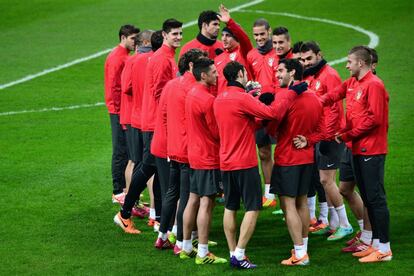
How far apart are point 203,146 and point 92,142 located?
686cm

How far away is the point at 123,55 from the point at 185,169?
333 centimetres

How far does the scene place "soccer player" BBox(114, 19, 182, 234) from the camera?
12.2 metres

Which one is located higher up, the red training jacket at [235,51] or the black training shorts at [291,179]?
the red training jacket at [235,51]

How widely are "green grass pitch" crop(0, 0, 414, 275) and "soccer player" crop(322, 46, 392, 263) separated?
0.49 m

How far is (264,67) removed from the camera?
13570 millimetres

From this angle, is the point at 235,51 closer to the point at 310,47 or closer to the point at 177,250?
the point at 310,47

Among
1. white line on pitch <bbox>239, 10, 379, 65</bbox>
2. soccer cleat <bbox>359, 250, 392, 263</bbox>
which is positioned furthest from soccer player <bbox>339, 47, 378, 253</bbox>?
white line on pitch <bbox>239, 10, 379, 65</bbox>

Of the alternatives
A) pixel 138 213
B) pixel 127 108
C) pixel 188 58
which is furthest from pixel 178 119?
pixel 138 213

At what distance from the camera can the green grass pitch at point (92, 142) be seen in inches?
446

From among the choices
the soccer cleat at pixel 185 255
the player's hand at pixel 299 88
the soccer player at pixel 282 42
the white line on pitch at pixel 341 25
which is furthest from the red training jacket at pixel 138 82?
the white line on pitch at pixel 341 25

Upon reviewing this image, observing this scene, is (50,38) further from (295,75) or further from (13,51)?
(295,75)

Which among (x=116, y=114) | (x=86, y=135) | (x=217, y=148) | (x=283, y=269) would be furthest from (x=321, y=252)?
(x=86, y=135)

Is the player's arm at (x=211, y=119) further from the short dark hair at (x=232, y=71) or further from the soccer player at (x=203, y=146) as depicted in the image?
the short dark hair at (x=232, y=71)

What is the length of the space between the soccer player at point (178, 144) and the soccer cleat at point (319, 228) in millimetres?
2024
